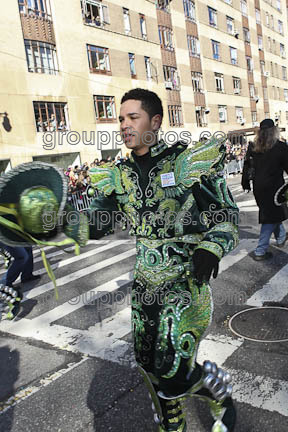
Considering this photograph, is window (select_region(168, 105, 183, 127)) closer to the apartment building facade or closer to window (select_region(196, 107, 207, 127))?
the apartment building facade

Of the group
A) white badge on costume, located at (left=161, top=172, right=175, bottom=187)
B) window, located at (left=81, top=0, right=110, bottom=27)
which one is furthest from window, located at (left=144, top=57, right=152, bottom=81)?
white badge on costume, located at (left=161, top=172, right=175, bottom=187)

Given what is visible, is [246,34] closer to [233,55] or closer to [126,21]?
[233,55]

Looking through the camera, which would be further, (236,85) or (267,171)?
(236,85)

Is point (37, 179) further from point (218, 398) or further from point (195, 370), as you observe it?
point (218, 398)

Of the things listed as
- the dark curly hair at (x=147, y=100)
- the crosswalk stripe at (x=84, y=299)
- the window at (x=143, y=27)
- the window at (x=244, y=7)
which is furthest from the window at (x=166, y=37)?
the dark curly hair at (x=147, y=100)

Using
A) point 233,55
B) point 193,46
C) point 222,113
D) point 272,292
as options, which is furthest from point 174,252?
point 233,55

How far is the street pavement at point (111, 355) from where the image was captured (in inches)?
111

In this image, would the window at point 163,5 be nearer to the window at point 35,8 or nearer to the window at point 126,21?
the window at point 126,21

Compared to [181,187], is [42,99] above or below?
above

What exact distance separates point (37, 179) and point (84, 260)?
623 cm

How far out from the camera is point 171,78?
109ft

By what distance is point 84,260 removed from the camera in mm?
8094

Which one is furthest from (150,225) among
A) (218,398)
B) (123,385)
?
(123,385)

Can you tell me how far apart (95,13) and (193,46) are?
1313 cm
